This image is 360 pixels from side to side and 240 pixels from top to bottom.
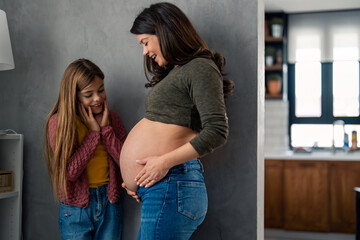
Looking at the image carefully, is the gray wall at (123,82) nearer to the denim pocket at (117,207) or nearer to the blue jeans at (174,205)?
the denim pocket at (117,207)

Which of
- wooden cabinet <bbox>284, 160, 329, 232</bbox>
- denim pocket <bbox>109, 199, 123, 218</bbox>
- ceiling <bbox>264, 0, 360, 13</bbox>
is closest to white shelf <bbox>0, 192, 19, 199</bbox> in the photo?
denim pocket <bbox>109, 199, 123, 218</bbox>

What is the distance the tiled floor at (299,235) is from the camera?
375 centimetres

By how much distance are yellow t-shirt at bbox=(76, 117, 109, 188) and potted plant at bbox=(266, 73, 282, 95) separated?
282cm

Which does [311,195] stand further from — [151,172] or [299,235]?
[151,172]

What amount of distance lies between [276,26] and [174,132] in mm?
3216

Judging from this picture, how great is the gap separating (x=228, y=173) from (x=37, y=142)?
1048mm

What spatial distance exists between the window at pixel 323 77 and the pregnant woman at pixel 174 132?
3317mm

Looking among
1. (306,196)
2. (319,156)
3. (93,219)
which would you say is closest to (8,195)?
(93,219)

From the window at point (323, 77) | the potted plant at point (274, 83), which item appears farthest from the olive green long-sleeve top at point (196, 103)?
the window at point (323, 77)

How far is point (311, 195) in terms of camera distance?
3789 mm

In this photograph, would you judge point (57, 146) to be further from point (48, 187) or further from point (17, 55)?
point (17, 55)

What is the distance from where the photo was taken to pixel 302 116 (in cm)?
445

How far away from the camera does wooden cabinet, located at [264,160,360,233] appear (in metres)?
3.72

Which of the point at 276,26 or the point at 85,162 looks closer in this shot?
the point at 85,162
